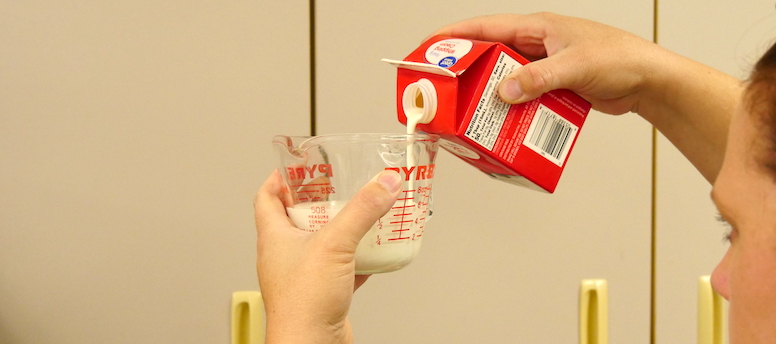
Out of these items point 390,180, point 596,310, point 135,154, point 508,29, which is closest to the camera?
point 390,180

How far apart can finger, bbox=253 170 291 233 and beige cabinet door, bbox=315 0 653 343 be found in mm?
268

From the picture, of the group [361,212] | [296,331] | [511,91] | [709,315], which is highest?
[511,91]

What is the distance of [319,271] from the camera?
0.53 metres

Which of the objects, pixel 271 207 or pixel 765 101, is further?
pixel 271 207

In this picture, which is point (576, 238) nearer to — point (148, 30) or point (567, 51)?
point (567, 51)

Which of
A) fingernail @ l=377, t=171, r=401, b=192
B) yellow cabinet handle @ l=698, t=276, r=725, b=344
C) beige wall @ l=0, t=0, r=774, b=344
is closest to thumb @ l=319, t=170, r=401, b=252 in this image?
fingernail @ l=377, t=171, r=401, b=192

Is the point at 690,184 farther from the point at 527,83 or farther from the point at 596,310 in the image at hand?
the point at 527,83

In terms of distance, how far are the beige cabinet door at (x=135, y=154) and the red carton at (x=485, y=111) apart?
13.0 inches

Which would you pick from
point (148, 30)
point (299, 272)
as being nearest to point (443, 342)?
point (299, 272)

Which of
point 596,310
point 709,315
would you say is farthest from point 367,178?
point 709,315

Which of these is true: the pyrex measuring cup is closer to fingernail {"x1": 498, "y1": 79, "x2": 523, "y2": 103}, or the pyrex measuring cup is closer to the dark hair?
fingernail {"x1": 498, "y1": 79, "x2": 523, "y2": 103}

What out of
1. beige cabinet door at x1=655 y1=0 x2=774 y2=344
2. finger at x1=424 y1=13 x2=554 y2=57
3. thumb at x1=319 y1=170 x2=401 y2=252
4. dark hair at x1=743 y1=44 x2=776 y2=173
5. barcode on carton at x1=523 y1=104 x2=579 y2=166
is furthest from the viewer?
beige cabinet door at x1=655 y1=0 x2=774 y2=344

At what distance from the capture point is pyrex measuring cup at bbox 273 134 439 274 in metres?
0.56

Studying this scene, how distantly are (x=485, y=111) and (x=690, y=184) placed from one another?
572 millimetres
